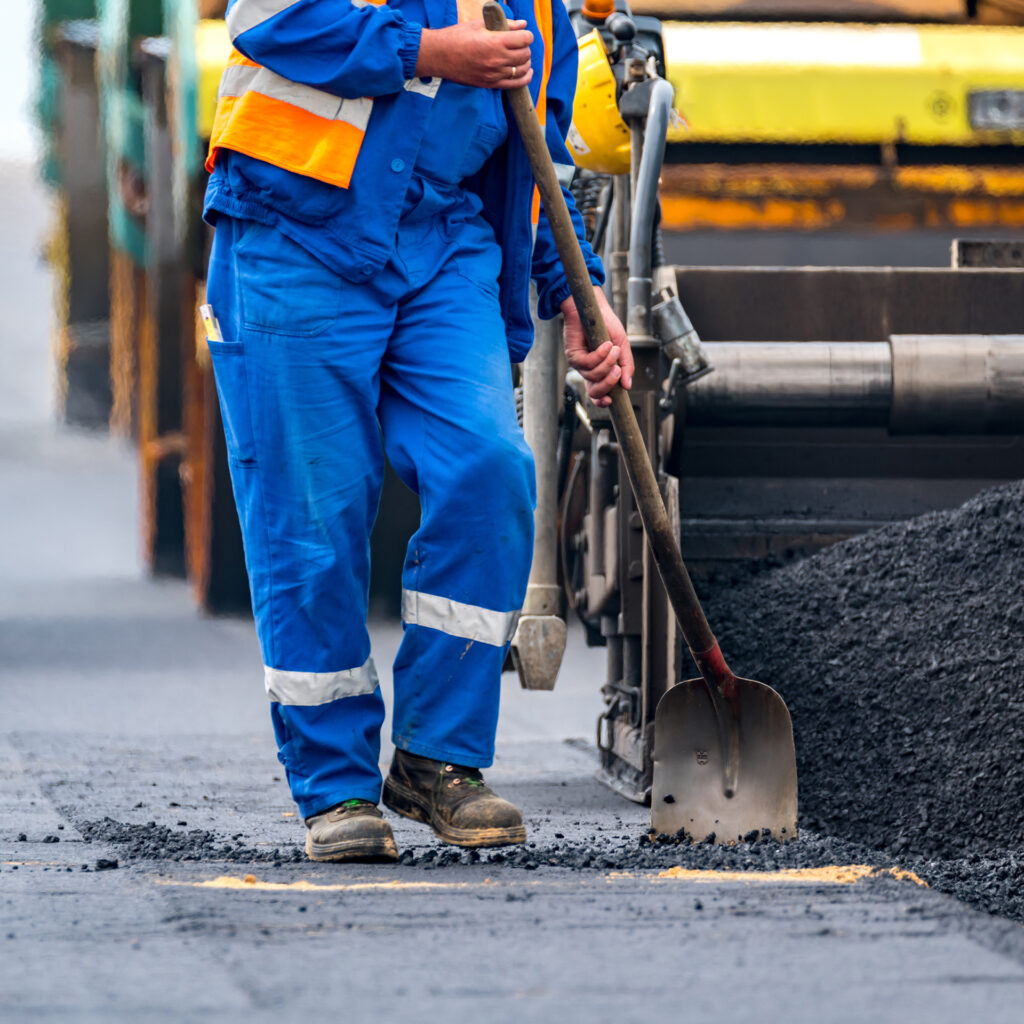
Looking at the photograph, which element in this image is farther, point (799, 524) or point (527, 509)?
point (799, 524)

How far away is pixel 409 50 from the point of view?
259 cm

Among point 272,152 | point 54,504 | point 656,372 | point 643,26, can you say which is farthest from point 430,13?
point 54,504

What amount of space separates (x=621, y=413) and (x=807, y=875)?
747mm

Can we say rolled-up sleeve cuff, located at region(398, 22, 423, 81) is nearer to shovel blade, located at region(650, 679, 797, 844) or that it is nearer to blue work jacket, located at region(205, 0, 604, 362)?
blue work jacket, located at region(205, 0, 604, 362)

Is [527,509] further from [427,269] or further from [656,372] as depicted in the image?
[656,372]

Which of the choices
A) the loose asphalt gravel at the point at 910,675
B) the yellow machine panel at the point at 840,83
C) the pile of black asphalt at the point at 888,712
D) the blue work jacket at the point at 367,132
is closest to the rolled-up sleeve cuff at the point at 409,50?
the blue work jacket at the point at 367,132

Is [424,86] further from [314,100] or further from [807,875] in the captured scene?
[807,875]

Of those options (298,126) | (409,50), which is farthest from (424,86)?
(298,126)

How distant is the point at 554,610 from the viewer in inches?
144

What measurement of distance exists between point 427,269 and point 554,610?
1121 mm

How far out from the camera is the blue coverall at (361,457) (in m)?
2.65

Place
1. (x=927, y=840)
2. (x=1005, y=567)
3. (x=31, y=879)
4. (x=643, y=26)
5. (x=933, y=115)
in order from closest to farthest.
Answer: (x=31, y=879), (x=927, y=840), (x=1005, y=567), (x=643, y=26), (x=933, y=115)

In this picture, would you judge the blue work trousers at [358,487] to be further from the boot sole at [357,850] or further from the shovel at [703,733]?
the shovel at [703,733]

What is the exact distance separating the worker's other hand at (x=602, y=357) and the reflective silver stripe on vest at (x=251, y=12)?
2.04ft
